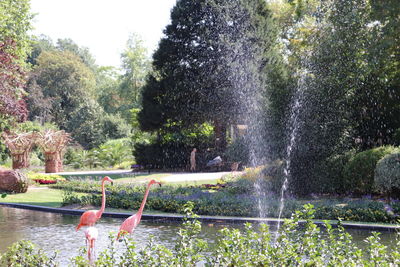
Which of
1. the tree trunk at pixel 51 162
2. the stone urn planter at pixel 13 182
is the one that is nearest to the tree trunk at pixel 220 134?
the tree trunk at pixel 51 162

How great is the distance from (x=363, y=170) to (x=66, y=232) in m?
8.38

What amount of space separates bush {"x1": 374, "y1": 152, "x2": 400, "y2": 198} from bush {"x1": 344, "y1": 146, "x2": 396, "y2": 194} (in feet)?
2.32

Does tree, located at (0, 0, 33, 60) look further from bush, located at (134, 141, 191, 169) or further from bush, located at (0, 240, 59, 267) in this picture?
bush, located at (0, 240, 59, 267)

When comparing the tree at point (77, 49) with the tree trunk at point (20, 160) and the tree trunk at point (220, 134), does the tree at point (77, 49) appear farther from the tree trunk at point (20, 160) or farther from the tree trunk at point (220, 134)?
the tree trunk at point (20, 160)

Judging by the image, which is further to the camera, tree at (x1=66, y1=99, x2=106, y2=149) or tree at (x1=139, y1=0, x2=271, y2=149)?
tree at (x1=66, y1=99, x2=106, y2=149)

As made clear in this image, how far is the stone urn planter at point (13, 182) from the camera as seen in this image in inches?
717

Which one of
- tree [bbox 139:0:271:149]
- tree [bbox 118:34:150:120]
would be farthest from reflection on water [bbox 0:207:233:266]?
tree [bbox 118:34:150:120]

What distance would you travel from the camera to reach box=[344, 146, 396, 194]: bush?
14.1 metres

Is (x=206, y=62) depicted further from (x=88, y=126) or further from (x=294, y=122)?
(x=88, y=126)

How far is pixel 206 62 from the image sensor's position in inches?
1171

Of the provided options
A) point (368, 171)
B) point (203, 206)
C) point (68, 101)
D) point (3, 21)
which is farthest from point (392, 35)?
point (68, 101)

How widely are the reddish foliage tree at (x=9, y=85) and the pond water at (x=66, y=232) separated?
11949 mm

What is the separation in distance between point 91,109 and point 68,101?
10769 mm

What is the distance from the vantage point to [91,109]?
45.2m
